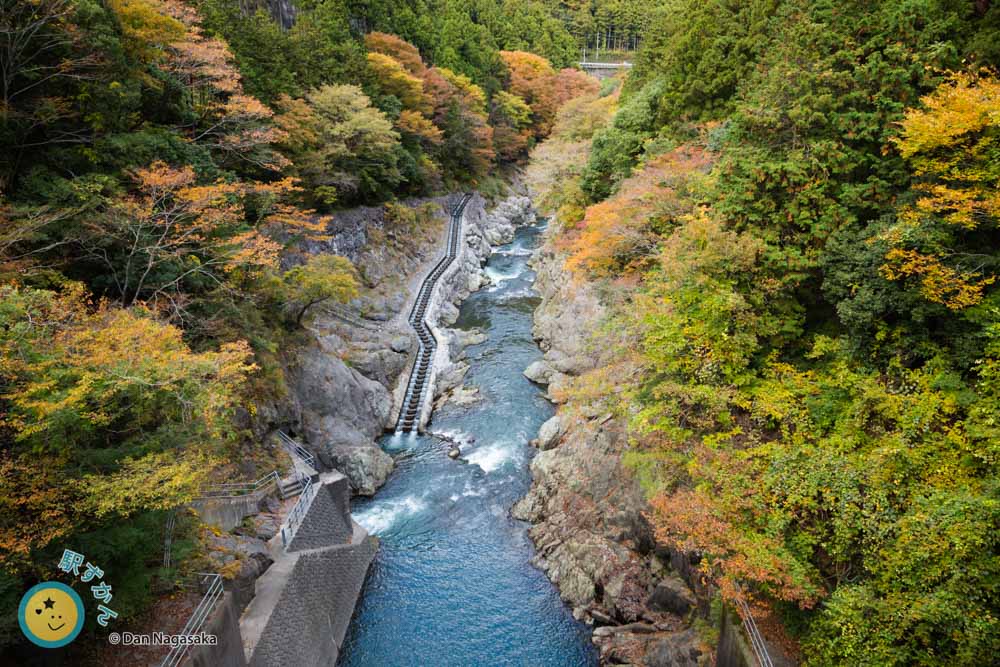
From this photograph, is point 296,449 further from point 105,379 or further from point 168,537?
point 105,379

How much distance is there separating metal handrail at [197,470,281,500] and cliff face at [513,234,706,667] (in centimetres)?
821

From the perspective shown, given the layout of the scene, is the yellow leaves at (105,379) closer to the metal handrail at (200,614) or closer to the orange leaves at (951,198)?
the metal handrail at (200,614)

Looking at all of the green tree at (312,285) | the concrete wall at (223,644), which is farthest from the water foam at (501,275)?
the concrete wall at (223,644)

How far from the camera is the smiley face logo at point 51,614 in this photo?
7274mm

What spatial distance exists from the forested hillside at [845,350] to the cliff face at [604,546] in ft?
7.02

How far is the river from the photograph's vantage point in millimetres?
13352

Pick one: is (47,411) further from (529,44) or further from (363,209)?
(529,44)

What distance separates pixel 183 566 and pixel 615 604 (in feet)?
34.2

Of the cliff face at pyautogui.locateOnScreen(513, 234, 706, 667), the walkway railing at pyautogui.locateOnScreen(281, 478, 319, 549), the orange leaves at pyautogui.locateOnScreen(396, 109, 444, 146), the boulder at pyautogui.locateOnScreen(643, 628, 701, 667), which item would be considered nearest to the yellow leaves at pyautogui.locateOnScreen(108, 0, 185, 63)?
the walkway railing at pyautogui.locateOnScreen(281, 478, 319, 549)

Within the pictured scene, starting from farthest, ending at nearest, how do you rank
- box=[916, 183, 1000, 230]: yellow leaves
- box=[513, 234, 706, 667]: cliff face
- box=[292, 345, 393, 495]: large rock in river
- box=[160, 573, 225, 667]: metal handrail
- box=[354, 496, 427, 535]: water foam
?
1. box=[292, 345, 393, 495]: large rock in river
2. box=[354, 496, 427, 535]: water foam
3. box=[513, 234, 706, 667]: cliff face
4. box=[160, 573, 225, 667]: metal handrail
5. box=[916, 183, 1000, 230]: yellow leaves

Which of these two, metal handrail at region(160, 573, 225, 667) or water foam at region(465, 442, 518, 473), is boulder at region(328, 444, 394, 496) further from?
metal handrail at region(160, 573, 225, 667)

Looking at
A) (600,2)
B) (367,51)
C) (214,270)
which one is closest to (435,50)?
(367,51)

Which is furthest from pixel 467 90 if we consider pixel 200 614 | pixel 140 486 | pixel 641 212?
pixel 200 614

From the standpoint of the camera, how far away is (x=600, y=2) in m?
92.2
